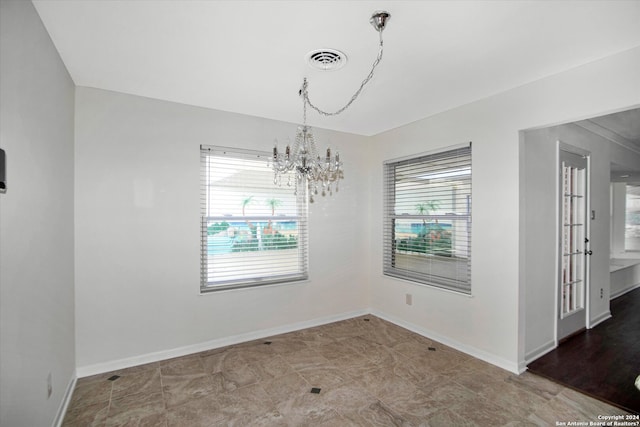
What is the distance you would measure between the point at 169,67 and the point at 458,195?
3.07 metres

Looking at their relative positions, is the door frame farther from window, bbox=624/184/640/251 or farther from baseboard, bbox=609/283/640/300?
window, bbox=624/184/640/251

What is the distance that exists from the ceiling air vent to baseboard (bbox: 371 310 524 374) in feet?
9.95

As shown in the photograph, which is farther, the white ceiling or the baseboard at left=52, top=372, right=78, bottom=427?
the baseboard at left=52, top=372, right=78, bottom=427

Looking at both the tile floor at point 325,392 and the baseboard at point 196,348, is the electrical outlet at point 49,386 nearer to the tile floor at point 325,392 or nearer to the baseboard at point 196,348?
the tile floor at point 325,392

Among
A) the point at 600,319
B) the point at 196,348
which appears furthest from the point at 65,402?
the point at 600,319

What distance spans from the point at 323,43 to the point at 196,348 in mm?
3146

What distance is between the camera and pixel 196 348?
3270 mm

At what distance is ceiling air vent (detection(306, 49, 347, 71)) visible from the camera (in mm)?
2201

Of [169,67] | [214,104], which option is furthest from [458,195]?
[169,67]

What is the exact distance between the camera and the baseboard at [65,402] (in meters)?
2.12

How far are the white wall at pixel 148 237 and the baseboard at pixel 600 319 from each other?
3.84 m

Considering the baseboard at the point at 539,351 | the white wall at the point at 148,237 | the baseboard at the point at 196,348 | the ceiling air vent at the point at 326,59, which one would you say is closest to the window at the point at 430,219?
the baseboard at the point at 539,351

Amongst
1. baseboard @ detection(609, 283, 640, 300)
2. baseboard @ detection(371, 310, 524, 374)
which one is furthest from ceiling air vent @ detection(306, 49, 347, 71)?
baseboard @ detection(609, 283, 640, 300)

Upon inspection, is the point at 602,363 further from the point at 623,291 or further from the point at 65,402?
the point at 65,402
